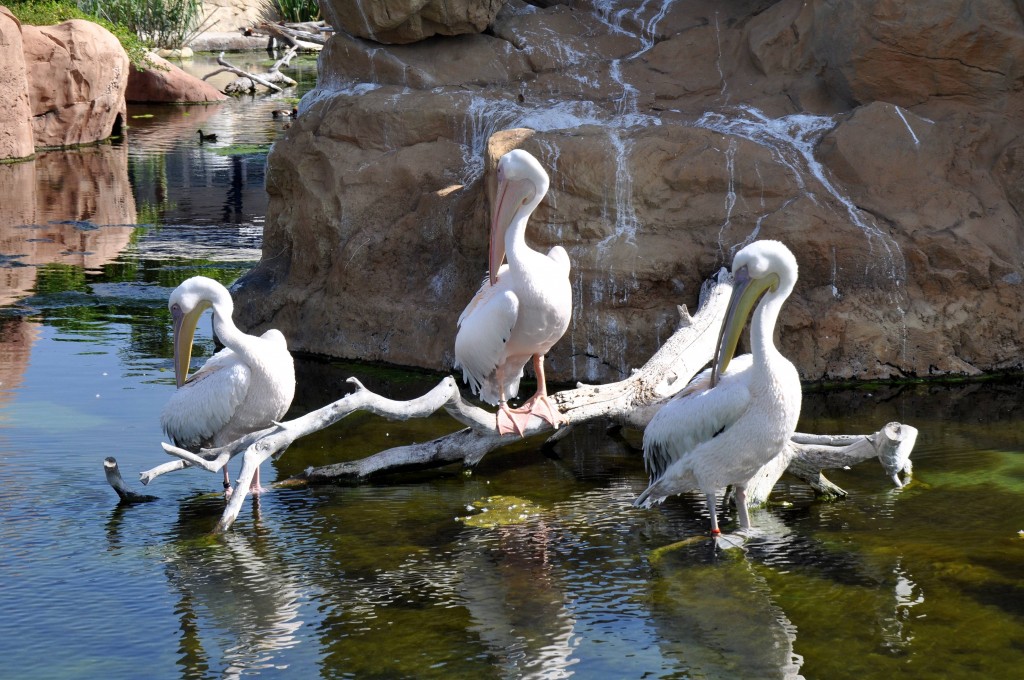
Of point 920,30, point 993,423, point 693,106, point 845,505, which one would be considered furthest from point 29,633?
point 920,30

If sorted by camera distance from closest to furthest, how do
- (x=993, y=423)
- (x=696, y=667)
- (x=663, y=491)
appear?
(x=696, y=667), (x=663, y=491), (x=993, y=423)

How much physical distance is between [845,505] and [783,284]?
1386 mm

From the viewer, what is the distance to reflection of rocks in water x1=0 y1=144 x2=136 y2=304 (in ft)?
39.6

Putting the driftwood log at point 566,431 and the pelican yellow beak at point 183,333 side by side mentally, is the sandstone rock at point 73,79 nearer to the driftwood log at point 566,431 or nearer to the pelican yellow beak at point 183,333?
the pelican yellow beak at point 183,333

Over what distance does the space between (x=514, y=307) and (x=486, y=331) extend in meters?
0.23

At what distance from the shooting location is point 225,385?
622 centimetres

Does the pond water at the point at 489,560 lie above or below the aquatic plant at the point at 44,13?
below

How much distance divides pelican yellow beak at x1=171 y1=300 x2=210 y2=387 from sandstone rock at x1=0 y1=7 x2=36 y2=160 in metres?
12.2

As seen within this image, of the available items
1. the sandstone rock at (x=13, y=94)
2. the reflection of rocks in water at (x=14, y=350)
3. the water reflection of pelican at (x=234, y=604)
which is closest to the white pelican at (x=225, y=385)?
the water reflection of pelican at (x=234, y=604)

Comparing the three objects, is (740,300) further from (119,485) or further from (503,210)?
(119,485)

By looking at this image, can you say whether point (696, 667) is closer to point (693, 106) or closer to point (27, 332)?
point (693, 106)

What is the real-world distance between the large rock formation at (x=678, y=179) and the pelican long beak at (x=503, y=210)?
1362mm

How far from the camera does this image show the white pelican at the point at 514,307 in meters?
6.40

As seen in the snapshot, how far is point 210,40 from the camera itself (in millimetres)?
37219
